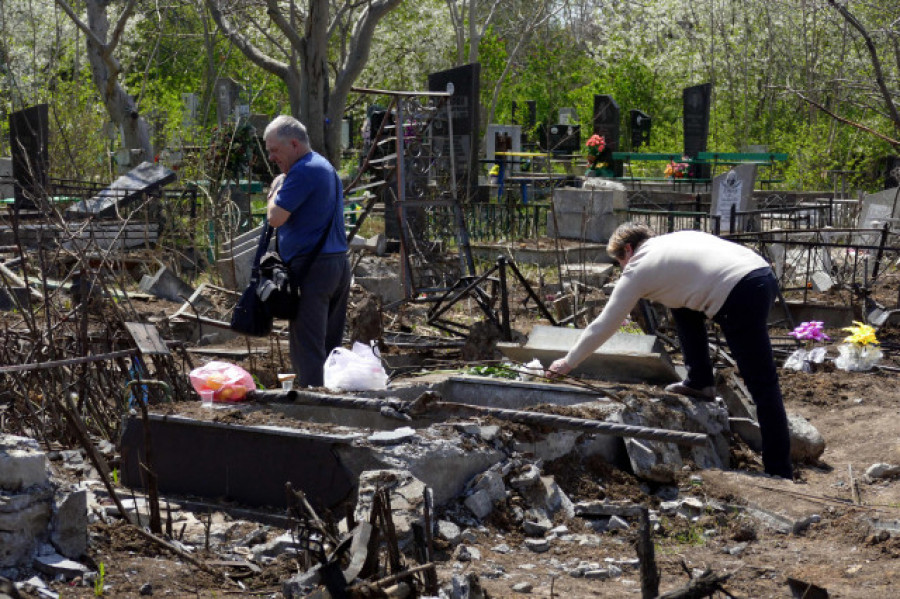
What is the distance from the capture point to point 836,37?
25656 millimetres

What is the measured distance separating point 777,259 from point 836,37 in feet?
44.5

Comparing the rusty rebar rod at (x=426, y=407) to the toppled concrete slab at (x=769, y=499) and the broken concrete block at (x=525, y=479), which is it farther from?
the toppled concrete slab at (x=769, y=499)

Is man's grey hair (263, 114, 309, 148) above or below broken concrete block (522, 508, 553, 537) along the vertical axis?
above

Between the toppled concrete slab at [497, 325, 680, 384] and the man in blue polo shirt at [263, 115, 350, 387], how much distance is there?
1.53m

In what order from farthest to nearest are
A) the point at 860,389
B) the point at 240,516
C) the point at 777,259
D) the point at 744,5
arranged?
the point at 744,5
the point at 777,259
the point at 860,389
the point at 240,516

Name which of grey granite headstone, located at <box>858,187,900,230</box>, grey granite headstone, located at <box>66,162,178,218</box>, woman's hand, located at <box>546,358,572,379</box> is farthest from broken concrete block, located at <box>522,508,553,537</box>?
grey granite headstone, located at <box>858,187,900,230</box>

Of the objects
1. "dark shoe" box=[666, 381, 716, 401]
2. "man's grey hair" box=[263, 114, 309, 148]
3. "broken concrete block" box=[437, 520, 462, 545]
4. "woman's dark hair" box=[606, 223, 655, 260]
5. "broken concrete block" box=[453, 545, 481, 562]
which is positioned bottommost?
"broken concrete block" box=[453, 545, 481, 562]

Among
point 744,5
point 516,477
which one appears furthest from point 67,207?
point 744,5

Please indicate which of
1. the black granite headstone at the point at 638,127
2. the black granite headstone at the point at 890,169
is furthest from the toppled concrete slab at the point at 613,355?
the black granite headstone at the point at 638,127

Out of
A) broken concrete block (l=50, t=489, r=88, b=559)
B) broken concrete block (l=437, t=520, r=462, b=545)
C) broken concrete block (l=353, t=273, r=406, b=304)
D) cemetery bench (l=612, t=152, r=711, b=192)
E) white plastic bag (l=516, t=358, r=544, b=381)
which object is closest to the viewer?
broken concrete block (l=50, t=489, r=88, b=559)

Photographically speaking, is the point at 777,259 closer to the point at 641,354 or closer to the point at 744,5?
the point at 641,354

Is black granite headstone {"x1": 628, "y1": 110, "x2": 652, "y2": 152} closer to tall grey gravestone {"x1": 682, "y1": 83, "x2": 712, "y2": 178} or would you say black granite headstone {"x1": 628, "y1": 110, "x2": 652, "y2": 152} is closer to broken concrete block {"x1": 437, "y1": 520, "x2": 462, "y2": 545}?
tall grey gravestone {"x1": 682, "y1": 83, "x2": 712, "y2": 178}

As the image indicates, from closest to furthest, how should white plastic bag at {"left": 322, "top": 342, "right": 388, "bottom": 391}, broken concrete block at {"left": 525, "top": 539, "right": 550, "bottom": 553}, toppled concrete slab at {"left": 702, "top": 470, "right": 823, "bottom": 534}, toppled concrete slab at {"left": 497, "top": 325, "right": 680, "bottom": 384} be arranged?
broken concrete block at {"left": 525, "top": 539, "right": 550, "bottom": 553}
toppled concrete slab at {"left": 702, "top": 470, "right": 823, "bottom": 534}
white plastic bag at {"left": 322, "top": 342, "right": 388, "bottom": 391}
toppled concrete slab at {"left": 497, "top": 325, "right": 680, "bottom": 384}

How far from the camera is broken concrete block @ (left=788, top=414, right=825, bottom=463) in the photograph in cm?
676
